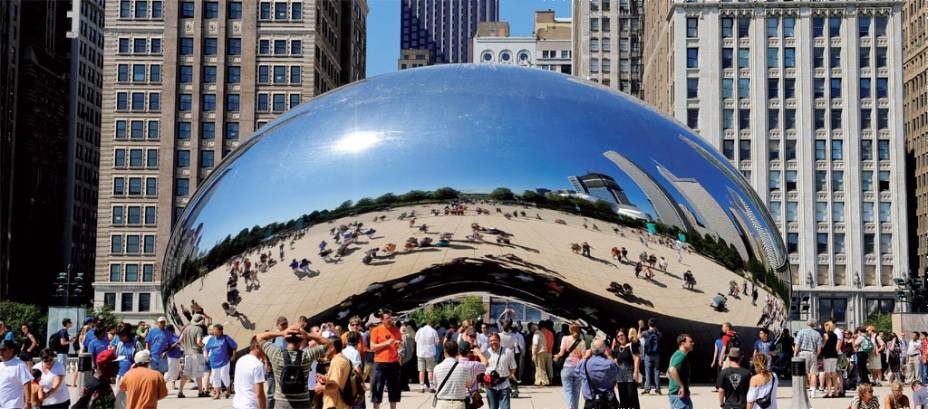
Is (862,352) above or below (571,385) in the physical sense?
above

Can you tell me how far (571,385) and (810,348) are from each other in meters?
6.68

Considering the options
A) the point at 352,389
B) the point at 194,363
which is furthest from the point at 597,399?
the point at 194,363

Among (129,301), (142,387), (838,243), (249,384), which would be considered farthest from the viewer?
(129,301)

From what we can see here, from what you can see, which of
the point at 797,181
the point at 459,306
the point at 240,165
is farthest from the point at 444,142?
the point at 459,306

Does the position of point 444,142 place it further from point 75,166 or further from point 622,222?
point 75,166

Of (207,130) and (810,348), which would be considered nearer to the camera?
(810,348)

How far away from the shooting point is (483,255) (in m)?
16.8

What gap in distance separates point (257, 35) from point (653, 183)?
244 feet

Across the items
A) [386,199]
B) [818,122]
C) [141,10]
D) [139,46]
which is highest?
[141,10]

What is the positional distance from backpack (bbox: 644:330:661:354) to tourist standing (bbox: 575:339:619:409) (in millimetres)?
4519

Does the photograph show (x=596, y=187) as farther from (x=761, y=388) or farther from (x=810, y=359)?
(x=810, y=359)

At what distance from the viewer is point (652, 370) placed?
19109 mm

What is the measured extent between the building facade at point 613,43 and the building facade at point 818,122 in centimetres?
3570

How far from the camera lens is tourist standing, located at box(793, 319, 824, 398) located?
1989cm
